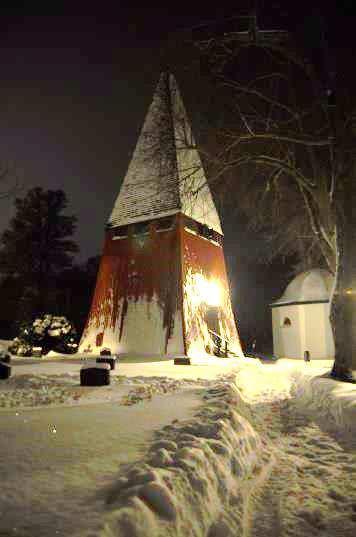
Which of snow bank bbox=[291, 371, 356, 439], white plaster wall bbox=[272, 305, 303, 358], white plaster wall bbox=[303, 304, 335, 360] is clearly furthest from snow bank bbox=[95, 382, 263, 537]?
white plaster wall bbox=[272, 305, 303, 358]

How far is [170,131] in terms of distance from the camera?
11.3m

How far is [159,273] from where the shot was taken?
19.1 m

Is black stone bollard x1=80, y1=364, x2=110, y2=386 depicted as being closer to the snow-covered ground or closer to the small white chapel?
the snow-covered ground

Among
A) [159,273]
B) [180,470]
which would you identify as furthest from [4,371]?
[159,273]

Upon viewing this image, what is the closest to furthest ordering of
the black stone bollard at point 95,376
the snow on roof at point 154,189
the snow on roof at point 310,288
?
the black stone bollard at point 95,376 < the snow on roof at point 154,189 < the snow on roof at point 310,288

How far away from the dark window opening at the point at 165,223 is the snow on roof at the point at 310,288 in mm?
12186

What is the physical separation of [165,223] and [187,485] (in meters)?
17.5

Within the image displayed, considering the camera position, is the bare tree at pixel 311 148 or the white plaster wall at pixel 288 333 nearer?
the bare tree at pixel 311 148

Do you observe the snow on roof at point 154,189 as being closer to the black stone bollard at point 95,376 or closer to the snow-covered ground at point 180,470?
the black stone bollard at point 95,376

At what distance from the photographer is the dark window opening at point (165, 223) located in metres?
19.5

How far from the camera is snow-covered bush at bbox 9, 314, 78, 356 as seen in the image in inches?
770

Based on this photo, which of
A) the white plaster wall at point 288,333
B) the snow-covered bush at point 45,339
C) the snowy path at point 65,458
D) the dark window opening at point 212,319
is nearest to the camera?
the snowy path at point 65,458

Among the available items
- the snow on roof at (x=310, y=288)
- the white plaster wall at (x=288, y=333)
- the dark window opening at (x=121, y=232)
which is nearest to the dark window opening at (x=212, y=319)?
the dark window opening at (x=121, y=232)

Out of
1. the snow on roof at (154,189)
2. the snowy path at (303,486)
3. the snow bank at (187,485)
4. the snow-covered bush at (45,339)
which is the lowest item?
the snowy path at (303,486)
